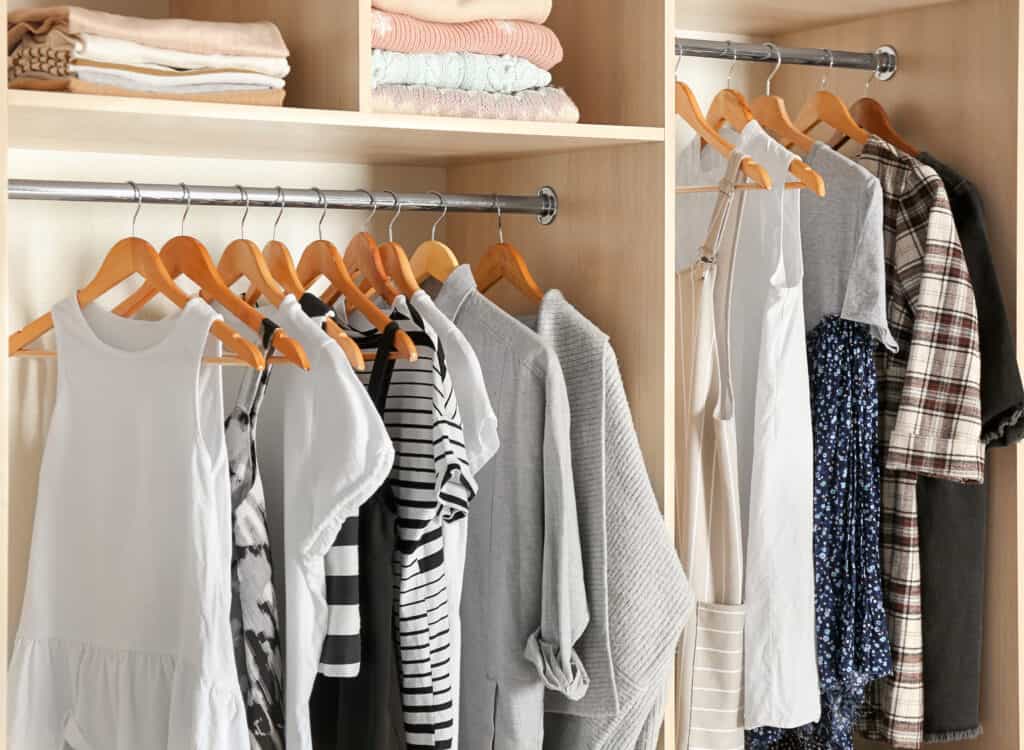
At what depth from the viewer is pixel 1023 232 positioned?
2166 mm

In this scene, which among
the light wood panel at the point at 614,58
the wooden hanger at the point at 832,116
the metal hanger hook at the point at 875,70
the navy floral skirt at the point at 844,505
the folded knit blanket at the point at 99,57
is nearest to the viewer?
the folded knit blanket at the point at 99,57

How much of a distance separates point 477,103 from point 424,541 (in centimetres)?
58

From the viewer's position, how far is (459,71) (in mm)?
1833

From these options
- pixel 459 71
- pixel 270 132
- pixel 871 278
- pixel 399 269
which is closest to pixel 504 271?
pixel 399 269

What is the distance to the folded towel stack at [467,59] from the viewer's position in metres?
1.77

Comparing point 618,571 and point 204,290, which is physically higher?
point 204,290

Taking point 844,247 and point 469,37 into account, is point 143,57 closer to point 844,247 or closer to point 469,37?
point 469,37

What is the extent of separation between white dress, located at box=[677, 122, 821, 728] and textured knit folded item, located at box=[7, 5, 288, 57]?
0.76m

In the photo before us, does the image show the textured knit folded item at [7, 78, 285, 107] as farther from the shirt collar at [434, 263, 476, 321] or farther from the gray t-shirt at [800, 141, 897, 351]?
the gray t-shirt at [800, 141, 897, 351]

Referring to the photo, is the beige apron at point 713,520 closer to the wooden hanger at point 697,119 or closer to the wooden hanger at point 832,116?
the wooden hanger at point 697,119

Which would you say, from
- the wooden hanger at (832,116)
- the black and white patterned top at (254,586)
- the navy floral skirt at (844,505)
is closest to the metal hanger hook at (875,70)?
the wooden hanger at (832,116)

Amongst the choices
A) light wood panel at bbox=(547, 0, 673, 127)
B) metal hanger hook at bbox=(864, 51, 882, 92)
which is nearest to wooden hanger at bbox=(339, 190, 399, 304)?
light wood panel at bbox=(547, 0, 673, 127)

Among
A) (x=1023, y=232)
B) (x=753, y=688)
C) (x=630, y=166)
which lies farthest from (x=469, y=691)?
(x=1023, y=232)

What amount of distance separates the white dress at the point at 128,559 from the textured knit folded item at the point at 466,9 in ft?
1.56
